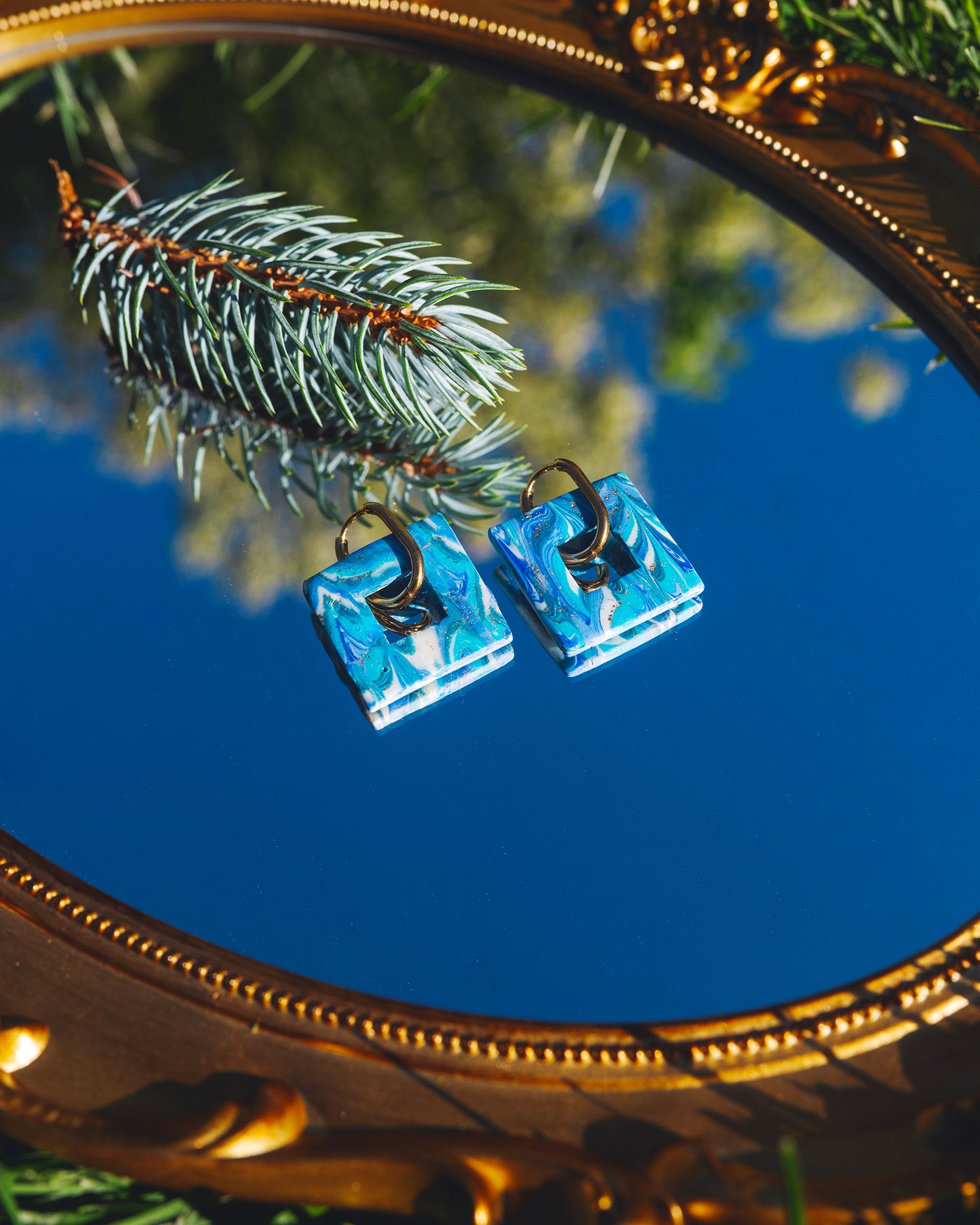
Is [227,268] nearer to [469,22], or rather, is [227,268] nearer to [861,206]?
[469,22]

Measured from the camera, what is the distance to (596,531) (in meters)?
0.63

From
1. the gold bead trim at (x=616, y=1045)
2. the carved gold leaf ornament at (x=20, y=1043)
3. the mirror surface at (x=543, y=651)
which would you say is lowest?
the gold bead trim at (x=616, y=1045)

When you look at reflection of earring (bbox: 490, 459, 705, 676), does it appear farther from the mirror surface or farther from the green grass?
the green grass

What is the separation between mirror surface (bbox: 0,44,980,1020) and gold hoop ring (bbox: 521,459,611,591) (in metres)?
0.02

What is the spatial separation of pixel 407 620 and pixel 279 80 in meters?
0.48

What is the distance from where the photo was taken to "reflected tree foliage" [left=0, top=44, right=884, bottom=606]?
0.68m

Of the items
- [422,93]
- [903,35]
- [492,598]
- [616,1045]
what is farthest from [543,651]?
[903,35]

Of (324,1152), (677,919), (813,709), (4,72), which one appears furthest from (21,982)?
(4,72)

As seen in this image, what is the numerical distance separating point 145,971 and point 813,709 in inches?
14.5

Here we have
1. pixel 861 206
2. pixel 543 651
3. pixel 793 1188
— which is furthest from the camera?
pixel 861 206

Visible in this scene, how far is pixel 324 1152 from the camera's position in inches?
16.8

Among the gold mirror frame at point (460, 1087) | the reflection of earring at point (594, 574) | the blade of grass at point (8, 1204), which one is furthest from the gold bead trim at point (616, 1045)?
the reflection of earring at point (594, 574)

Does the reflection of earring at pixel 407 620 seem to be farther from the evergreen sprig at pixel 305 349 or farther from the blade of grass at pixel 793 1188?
the blade of grass at pixel 793 1188

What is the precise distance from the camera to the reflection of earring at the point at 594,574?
0.60 m
